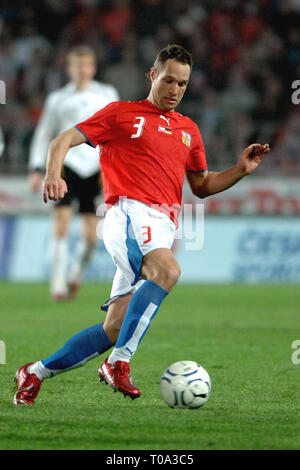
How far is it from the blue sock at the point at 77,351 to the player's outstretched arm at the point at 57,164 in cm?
74

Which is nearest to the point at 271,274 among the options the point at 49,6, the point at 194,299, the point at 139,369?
Answer: the point at 194,299

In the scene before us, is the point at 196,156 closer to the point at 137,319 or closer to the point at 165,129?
the point at 165,129

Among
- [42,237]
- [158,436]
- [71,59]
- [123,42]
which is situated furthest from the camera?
[123,42]

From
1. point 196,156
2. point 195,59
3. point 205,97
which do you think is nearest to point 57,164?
point 196,156

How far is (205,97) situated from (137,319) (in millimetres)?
12262

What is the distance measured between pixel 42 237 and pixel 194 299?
3663 mm

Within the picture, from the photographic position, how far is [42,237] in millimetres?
13609

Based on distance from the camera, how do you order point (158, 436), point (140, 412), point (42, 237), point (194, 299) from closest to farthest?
point (158, 436) < point (140, 412) < point (194, 299) < point (42, 237)

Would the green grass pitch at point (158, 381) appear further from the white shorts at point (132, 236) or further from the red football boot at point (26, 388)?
the white shorts at point (132, 236)

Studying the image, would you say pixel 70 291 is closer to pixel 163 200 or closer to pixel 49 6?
pixel 163 200

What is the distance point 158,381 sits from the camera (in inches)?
197

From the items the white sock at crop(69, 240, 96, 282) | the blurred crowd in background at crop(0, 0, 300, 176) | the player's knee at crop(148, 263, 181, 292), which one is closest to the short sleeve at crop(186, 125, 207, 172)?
the player's knee at crop(148, 263, 181, 292)

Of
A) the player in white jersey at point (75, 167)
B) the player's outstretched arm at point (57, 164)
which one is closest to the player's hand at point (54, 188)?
the player's outstretched arm at point (57, 164)

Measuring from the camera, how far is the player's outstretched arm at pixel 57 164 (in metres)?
4.17
